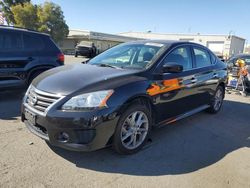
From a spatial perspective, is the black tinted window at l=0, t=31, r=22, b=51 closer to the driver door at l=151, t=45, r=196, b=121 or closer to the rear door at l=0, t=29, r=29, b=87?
the rear door at l=0, t=29, r=29, b=87

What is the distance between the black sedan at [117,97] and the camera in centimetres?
304

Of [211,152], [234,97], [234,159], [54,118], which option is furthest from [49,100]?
[234,97]

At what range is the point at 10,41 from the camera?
590cm

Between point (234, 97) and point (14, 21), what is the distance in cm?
3981

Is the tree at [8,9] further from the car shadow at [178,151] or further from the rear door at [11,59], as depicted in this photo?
the car shadow at [178,151]

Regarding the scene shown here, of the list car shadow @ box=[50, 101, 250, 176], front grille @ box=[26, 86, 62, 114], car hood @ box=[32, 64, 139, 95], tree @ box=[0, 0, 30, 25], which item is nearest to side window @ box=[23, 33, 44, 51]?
car hood @ box=[32, 64, 139, 95]

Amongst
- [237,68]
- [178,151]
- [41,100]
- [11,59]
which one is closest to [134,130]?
[178,151]

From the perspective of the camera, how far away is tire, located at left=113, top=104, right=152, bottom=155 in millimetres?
3334

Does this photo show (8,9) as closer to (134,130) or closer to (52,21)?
(52,21)

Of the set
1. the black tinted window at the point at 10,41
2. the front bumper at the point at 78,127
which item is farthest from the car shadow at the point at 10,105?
the front bumper at the point at 78,127

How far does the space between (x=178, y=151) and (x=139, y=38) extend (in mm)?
55072

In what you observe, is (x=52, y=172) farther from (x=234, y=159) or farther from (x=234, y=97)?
(x=234, y=97)

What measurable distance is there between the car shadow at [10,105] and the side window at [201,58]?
3907 millimetres

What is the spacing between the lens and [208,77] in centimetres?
539
